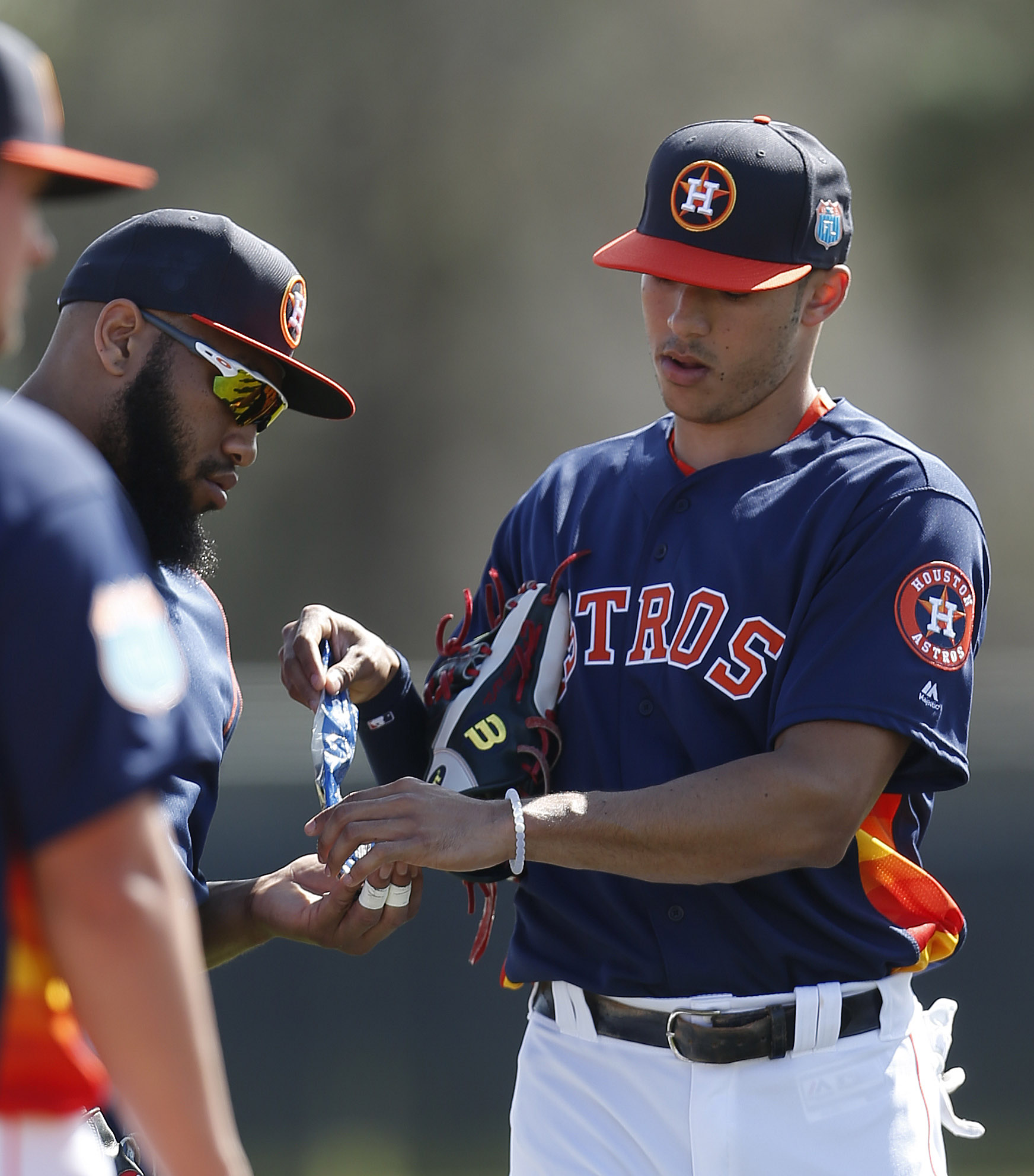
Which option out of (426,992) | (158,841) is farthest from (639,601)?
(426,992)

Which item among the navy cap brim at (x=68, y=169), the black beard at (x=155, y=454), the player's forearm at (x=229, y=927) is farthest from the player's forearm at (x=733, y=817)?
the navy cap brim at (x=68, y=169)

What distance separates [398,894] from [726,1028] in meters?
0.58

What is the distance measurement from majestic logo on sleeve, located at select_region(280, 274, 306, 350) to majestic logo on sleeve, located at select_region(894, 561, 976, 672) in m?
1.08

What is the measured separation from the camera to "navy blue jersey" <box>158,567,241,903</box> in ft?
7.35

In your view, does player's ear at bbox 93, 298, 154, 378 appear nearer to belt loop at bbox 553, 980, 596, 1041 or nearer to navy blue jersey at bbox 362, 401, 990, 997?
navy blue jersey at bbox 362, 401, 990, 997

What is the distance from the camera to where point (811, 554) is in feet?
7.72

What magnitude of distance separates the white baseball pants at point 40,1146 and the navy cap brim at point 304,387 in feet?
4.63

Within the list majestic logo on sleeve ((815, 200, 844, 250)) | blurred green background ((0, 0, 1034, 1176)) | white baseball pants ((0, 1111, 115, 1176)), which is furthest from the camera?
blurred green background ((0, 0, 1034, 1176))

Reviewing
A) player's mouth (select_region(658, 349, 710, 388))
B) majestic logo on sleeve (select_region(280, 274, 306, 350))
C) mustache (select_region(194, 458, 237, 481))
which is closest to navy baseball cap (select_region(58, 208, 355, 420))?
majestic logo on sleeve (select_region(280, 274, 306, 350))

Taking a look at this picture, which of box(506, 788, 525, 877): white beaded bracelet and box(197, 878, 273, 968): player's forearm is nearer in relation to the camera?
box(506, 788, 525, 877): white beaded bracelet

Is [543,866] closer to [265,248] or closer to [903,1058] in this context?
[903,1058]

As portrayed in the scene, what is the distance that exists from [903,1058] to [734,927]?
0.35m

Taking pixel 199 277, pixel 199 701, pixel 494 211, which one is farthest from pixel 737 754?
pixel 494 211

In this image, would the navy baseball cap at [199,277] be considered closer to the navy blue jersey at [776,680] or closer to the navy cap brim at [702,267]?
the navy cap brim at [702,267]
